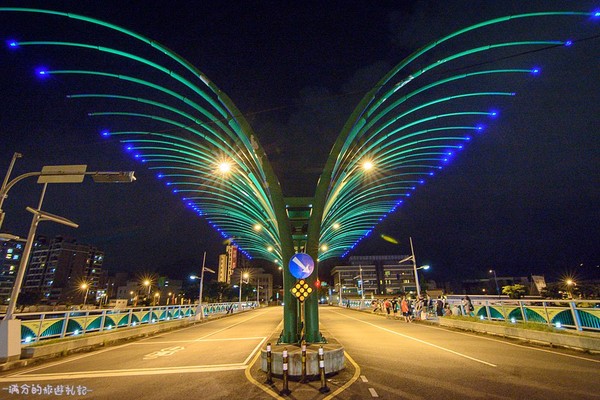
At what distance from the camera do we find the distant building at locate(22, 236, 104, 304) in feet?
336

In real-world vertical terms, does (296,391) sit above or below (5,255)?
below

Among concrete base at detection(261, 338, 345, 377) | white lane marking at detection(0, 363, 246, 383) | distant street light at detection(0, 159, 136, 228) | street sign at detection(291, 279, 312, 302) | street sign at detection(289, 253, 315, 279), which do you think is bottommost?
white lane marking at detection(0, 363, 246, 383)

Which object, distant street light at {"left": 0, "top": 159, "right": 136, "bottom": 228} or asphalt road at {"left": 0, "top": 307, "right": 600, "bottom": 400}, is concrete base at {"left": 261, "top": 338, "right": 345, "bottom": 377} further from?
distant street light at {"left": 0, "top": 159, "right": 136, "bottom": 228}

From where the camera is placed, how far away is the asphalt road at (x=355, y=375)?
21.5 feet

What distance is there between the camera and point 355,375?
7.95 meters

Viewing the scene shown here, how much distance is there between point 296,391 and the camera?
6.80 metres

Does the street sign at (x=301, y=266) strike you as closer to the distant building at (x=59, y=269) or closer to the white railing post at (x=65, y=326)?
the white railing post at (x=65, y=326)

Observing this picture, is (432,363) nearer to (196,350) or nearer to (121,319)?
(196,350)

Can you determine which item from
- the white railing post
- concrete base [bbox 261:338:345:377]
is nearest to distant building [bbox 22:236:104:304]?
the white railing post

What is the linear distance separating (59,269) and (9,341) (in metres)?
125

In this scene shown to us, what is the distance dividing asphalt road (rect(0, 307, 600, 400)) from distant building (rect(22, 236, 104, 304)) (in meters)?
117

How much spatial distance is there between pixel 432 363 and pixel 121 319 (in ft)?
59.1

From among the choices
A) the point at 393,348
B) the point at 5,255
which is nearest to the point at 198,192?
the point at 393,348

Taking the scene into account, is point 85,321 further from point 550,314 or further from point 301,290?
point 550,314
